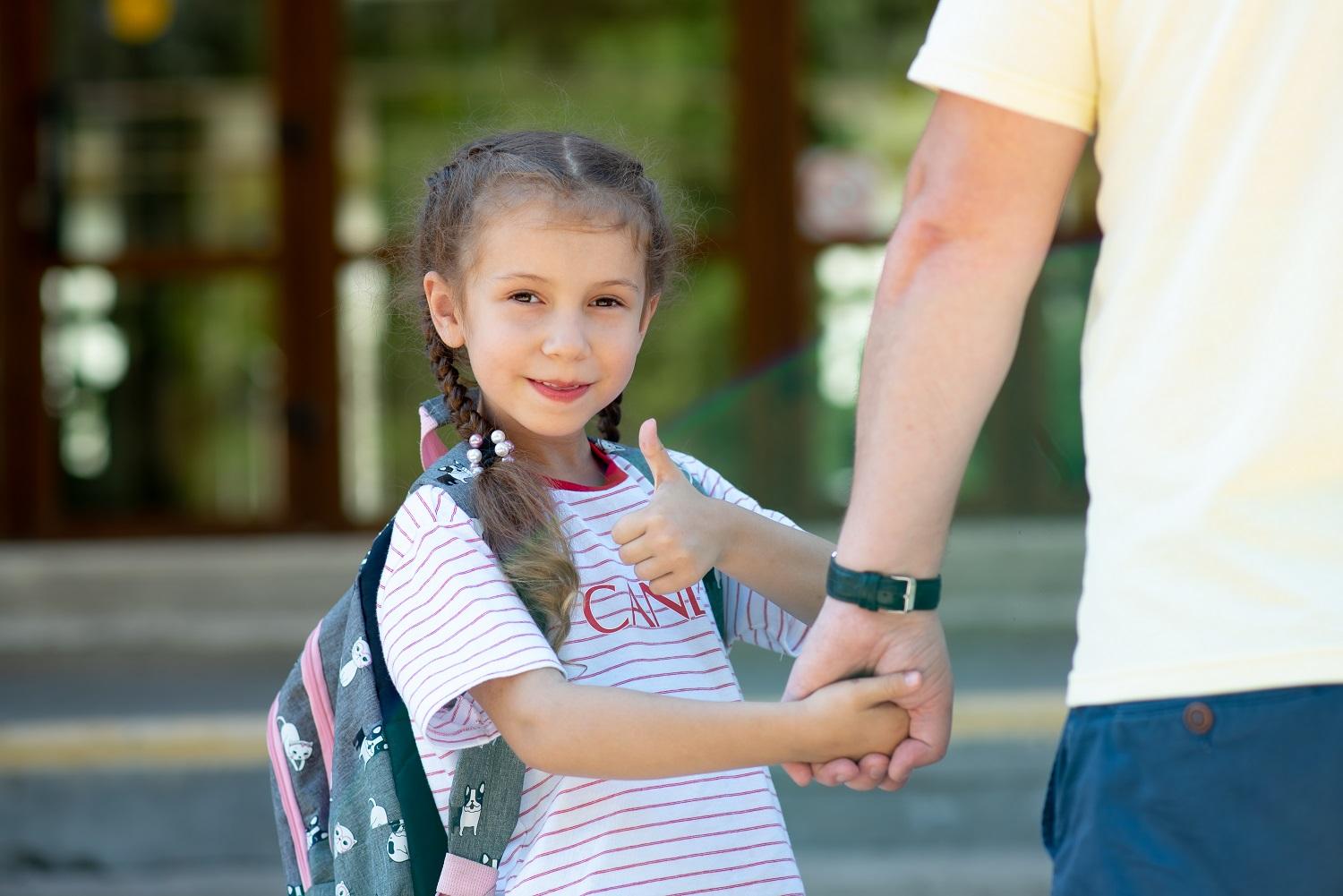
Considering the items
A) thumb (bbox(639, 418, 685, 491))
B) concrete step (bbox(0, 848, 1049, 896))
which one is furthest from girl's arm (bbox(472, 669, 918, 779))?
concrete step (bbox(0, 848, 1049, 896))

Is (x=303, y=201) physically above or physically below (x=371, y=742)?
below

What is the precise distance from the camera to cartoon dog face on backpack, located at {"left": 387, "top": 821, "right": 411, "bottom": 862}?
1614 millimetres

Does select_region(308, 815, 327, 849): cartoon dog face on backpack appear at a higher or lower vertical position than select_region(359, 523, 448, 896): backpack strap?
lower

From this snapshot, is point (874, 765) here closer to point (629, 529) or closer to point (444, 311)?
point (629, 529)

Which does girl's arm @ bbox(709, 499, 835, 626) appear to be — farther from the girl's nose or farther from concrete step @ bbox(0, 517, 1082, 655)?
concrete step @ bbox(0, 517, 1082, 655)

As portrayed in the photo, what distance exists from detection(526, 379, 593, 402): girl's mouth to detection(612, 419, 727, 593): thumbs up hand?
0.10m

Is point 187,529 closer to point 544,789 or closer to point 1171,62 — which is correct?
point 544,789

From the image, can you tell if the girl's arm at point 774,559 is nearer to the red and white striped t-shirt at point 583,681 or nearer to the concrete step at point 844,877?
the red and white striped t-shirt at point 583,681

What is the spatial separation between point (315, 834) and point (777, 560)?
1.77ft

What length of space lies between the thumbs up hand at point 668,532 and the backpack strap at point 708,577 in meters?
0.07

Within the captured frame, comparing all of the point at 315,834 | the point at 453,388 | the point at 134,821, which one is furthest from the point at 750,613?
the point at 134,821

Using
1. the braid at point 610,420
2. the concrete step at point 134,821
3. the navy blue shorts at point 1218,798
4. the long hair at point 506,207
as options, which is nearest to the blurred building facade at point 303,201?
the concrete step at point 134,821

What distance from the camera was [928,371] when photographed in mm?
1496

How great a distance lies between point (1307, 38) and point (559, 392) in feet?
2.49
